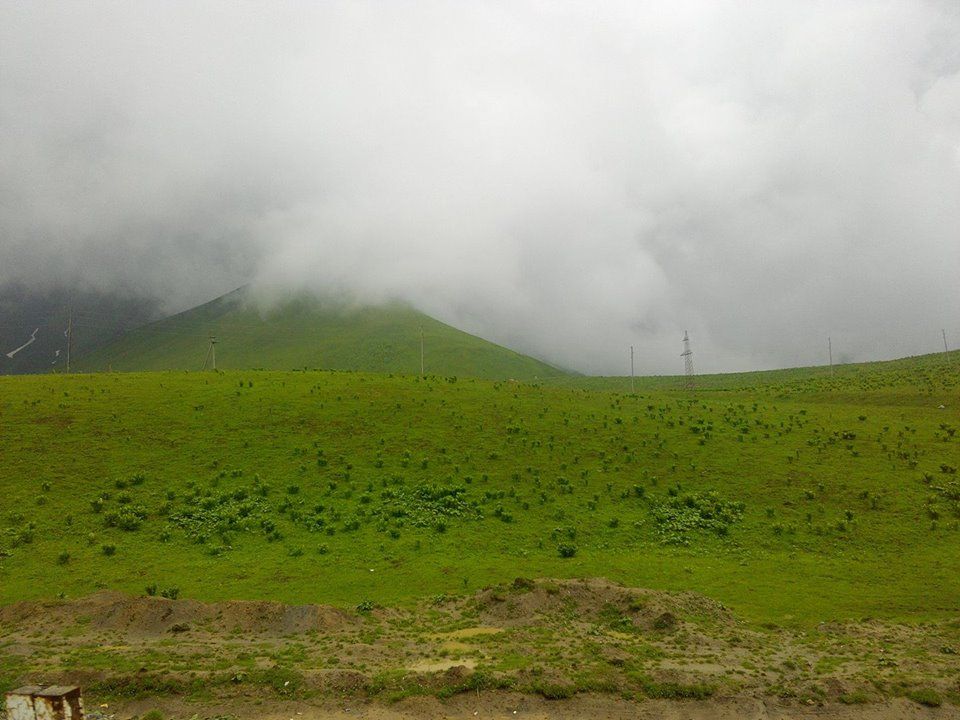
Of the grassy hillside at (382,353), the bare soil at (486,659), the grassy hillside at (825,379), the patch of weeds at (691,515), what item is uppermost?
the grassy hillside at (382,353)

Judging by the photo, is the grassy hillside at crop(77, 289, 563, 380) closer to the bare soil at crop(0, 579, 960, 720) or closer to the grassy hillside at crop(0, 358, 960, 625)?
the grassy hillside at crop(0, 358, 960, 625)

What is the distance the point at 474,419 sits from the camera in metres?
51.9

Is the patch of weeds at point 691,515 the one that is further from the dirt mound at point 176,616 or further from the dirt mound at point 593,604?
the dirt mound at point 176,616

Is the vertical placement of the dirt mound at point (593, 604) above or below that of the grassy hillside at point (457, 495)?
below

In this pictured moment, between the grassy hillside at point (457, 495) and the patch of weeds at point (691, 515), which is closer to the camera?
the grassy hillside at point (457, 495)

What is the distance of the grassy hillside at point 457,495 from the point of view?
28.0m

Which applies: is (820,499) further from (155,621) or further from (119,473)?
(119,473)

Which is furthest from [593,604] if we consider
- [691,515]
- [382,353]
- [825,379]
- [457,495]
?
[382,353]

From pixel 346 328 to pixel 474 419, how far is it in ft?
496

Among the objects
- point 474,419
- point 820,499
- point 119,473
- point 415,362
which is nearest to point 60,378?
point 119,473

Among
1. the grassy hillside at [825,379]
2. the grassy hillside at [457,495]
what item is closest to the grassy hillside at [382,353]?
the grassy hillside at [825,379]

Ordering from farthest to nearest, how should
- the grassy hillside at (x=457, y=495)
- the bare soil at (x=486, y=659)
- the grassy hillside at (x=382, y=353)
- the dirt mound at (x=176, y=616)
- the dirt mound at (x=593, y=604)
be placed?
the grassy hillside at (x=382, y=353)
the grassy hillside at (x=457, y=495)
the dirt mound at (x=593, y=604)
the dirt mound at (x=176, y=616)
the bare soil at (x=486, y=659)

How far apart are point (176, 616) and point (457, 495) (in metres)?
19.1

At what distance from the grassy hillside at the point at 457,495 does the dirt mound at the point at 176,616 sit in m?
2.79
